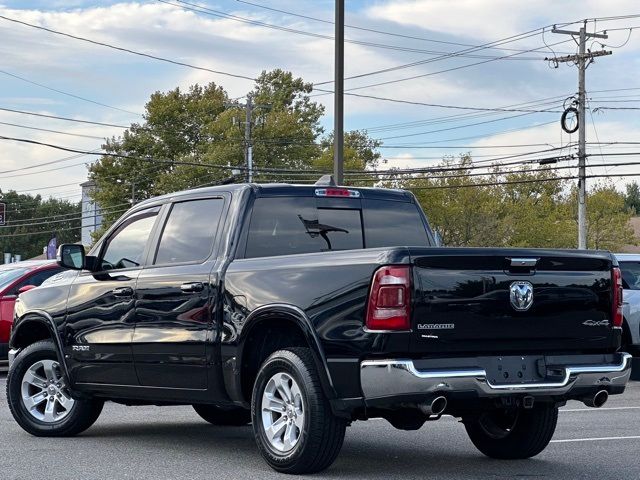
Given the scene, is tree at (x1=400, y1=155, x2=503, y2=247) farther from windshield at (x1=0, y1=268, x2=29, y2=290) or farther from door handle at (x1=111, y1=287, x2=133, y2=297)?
door handle at (x1=111, y1=287, x2=133, y2=297)

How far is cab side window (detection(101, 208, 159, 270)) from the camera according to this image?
30.7 feet

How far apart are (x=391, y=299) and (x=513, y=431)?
225 centimetres

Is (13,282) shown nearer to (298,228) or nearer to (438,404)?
(298,228)

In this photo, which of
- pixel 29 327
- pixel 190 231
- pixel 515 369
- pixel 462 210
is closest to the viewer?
pixel 515 369

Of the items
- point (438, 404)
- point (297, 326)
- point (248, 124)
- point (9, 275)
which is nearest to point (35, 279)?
point (9, 275)

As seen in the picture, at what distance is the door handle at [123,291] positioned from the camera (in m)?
9.00

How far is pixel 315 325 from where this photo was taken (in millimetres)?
7324

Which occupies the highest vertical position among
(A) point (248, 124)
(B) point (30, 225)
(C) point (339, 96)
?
(A) point (248, 124)

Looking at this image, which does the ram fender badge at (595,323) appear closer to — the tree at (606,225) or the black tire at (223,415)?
the black tire at (223,415)

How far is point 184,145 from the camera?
78.2m

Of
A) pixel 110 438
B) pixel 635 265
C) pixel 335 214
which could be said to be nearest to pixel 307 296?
pixel 335 214

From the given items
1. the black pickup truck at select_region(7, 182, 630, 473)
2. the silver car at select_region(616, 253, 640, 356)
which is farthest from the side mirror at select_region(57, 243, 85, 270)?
the silver car at select_region(616, 253, 640, 356)

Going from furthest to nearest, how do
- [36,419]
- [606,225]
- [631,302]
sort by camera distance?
[606,225], [631,302], [36,419]

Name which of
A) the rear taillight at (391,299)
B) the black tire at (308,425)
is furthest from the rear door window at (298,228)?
the rear taillight at (391,299)
